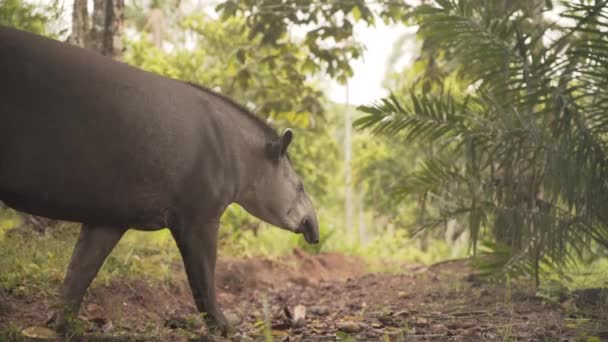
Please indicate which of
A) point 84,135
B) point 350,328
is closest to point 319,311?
point 350,328

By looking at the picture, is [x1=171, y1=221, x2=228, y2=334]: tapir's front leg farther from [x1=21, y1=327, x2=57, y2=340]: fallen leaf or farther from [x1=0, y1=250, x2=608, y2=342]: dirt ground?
[x1=21, y1=327, x2=57, y2=340]: fallen leaf

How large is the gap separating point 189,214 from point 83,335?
2.72 ft

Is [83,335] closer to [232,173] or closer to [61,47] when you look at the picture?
[232,173]

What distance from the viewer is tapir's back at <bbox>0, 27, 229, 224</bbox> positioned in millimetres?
2975

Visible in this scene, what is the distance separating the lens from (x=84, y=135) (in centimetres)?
314

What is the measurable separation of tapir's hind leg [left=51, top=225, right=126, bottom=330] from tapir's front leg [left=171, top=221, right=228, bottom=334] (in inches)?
15.0

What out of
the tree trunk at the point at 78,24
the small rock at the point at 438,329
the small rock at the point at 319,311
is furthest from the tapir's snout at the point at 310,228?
the tree trunk at the point at 78,24

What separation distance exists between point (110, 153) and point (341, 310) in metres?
2.75

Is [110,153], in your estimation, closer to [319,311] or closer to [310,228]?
[310,228]

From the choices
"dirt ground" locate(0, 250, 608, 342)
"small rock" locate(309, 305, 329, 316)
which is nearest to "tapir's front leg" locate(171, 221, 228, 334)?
"dirt ground" locate(0, 250, 608, 342)

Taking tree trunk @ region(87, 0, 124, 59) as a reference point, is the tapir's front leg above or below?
below

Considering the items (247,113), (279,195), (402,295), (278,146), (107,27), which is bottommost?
(402,295)

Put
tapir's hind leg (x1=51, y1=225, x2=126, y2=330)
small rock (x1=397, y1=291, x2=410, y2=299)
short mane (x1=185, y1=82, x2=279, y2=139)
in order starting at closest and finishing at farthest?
tapir's hind leg (x1=51, y1=225, x2=126, y2=330) → short mane (x1=185, y1=82, x2=279, y2=139) → small rock (x1=397, y1=291, x2=410, y2=299)

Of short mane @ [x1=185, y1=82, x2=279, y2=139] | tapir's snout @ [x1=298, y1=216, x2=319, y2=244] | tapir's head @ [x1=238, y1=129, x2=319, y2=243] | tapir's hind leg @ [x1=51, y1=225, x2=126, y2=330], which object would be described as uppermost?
short mane @ [x1=185, y1=82, x2=279, y2=139]
